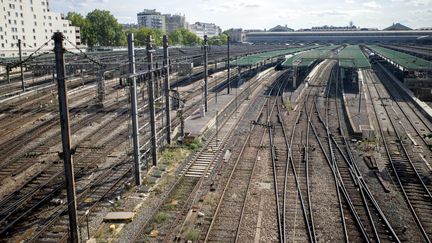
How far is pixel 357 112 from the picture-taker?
3338 cm

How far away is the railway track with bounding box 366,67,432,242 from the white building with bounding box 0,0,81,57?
63161 millimetres

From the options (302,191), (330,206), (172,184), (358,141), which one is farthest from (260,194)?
(358,141)

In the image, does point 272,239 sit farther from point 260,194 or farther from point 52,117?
point 52,117

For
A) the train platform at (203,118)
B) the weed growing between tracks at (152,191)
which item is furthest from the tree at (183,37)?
the weed growing between tracks at (152,191)

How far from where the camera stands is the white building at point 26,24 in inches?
2881

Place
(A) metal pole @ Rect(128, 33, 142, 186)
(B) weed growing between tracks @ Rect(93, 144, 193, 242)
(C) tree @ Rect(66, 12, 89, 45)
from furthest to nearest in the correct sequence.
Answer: (C) tree @ Rect(66, 12, 89, 45), (A) metal pole @ Rect(128, 33, 142, 186), (B) weed growing between tracks @ Rect(93, 144, 193, 242)

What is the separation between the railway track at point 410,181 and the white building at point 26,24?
63161 mm

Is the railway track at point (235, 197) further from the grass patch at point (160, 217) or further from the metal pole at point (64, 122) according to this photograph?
the metal pole at point (64, 122)

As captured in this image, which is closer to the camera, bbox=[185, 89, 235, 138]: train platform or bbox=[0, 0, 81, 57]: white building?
bbox=[185, 89, 235, 138]: train platform

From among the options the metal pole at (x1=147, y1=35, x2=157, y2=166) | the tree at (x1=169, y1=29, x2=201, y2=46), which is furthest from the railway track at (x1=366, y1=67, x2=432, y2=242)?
the tree at (x1=169, y1=29, x2=201, y2=46)

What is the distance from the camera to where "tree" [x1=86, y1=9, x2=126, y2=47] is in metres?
107

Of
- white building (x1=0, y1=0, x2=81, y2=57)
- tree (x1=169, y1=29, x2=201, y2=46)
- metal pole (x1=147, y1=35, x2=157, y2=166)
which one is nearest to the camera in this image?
metal pole (x1=147, y1=35, x2=157, y2=166)

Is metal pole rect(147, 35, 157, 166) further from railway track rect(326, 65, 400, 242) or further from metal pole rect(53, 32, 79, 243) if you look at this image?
railway track rect(326, 65, 400, 242)

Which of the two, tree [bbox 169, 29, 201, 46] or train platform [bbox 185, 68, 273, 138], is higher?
tree [bbox 169, 29, 201, 46]
